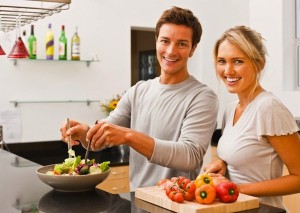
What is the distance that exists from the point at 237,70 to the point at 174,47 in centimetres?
35

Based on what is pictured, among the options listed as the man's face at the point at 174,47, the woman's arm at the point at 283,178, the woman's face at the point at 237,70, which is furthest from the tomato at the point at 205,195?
the man's face at the point at 174,47

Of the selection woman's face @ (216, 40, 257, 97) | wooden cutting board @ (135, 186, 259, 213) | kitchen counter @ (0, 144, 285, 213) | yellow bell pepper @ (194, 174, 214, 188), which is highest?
woman's face @ (216, 40, 257, 97)

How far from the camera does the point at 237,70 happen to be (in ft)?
6.12

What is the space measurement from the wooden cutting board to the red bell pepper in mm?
15

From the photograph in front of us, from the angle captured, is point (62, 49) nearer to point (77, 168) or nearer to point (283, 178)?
point (77, 168)

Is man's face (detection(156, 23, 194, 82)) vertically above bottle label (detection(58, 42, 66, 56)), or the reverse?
bottle label (detection(58, 42, 66, 56))

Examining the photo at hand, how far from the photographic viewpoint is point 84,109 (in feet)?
13.3

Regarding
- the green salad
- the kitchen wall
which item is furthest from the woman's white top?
the kitchen wall

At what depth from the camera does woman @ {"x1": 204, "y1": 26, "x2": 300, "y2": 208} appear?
1759 mm

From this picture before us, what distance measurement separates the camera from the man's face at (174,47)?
6.77 feet

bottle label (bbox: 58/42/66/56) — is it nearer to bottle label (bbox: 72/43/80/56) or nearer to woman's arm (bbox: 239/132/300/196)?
bottle label (bbox: 72/43/80/56)

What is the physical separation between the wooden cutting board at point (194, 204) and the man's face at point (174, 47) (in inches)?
27.9

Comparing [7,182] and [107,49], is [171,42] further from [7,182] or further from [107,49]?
[107,49]

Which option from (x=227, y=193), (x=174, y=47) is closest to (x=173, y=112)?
(x=174, y=47)
